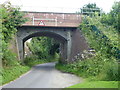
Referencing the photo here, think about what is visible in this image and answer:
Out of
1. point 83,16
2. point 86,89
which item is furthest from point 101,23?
point 86,89

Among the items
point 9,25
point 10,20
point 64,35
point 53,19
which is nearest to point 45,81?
point 9,25

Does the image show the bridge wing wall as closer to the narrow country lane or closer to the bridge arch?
the bridge arch

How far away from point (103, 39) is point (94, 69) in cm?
374

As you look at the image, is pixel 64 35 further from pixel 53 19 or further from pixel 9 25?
pixel 9 25

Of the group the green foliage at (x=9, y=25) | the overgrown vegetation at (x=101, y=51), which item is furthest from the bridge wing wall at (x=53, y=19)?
the green foliage at (x=9, y=25)

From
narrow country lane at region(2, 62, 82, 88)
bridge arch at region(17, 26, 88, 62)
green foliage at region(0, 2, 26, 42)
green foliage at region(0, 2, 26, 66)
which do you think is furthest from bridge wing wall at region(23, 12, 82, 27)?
narrow country lane at region(2, 62, 82, 88)

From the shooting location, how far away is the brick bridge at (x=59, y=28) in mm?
21656

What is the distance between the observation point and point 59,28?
→ 2291 cm

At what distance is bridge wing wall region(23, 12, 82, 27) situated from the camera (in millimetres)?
21625

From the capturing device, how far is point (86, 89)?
8.09 meters

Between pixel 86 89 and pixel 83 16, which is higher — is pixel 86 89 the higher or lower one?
the lower one

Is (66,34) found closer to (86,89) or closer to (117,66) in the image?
(117,66)

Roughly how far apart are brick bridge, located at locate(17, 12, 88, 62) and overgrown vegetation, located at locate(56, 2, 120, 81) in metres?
1.13

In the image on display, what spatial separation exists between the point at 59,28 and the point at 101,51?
8208 mm
